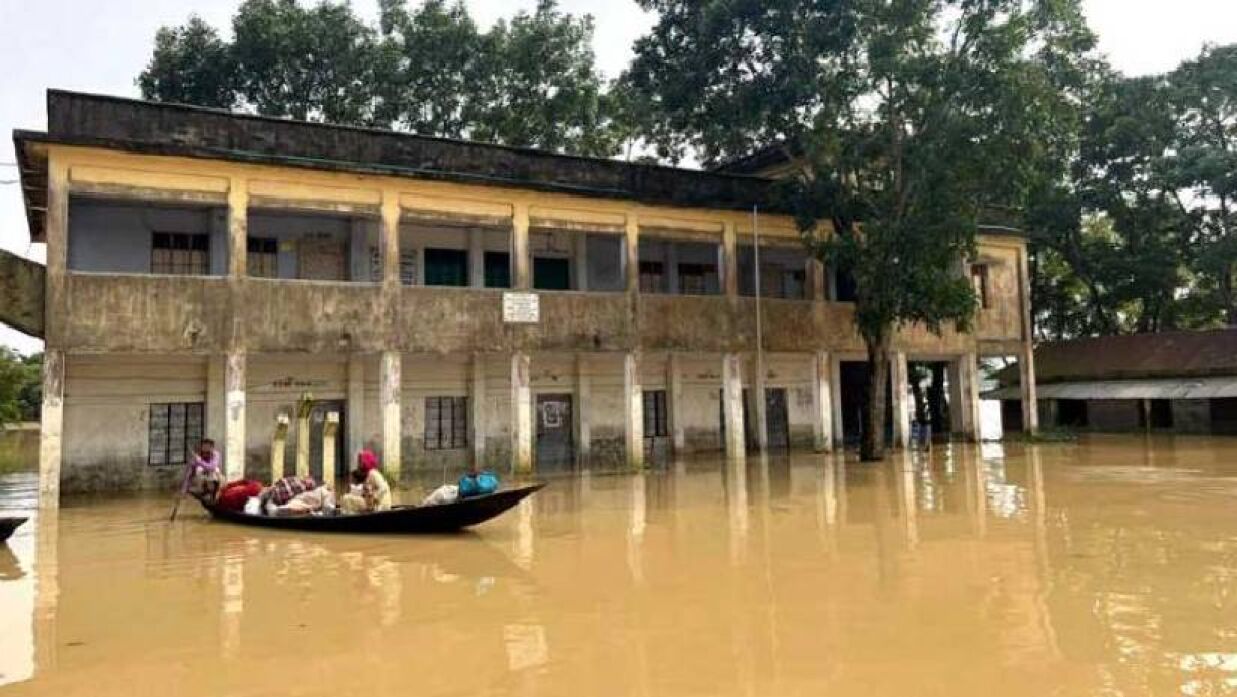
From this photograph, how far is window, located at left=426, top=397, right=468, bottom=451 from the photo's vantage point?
20.4 m

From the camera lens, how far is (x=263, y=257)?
1842cm

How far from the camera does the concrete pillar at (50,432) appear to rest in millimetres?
14125

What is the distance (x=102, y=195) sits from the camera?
15.0 meters

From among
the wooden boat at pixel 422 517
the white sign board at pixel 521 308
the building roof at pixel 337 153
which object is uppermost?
the building roof at pixel 337 153

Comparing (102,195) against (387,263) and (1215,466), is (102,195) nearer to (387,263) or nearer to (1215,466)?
(387,263)

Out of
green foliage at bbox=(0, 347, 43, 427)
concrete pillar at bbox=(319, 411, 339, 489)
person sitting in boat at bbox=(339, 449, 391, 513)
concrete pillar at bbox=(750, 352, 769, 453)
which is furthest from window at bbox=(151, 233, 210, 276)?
green foliage at bbox=(0, 347, 43, 427)

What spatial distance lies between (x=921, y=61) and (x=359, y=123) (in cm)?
1618

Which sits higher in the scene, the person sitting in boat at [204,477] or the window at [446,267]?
the window at [446,267]

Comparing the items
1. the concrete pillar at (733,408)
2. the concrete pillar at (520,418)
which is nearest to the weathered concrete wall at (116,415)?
the concrete pillar at (520,418)

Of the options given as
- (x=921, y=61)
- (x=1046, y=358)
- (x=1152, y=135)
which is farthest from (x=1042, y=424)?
(x=921, y=61)

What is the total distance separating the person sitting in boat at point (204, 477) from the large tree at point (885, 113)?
12.3 m

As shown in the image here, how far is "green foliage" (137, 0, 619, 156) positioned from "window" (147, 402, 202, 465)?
11.7 meters

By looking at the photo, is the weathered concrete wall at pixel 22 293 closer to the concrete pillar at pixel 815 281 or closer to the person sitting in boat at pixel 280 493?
the person sitting in boat at pixel 280 493

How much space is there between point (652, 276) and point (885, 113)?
6.71m
